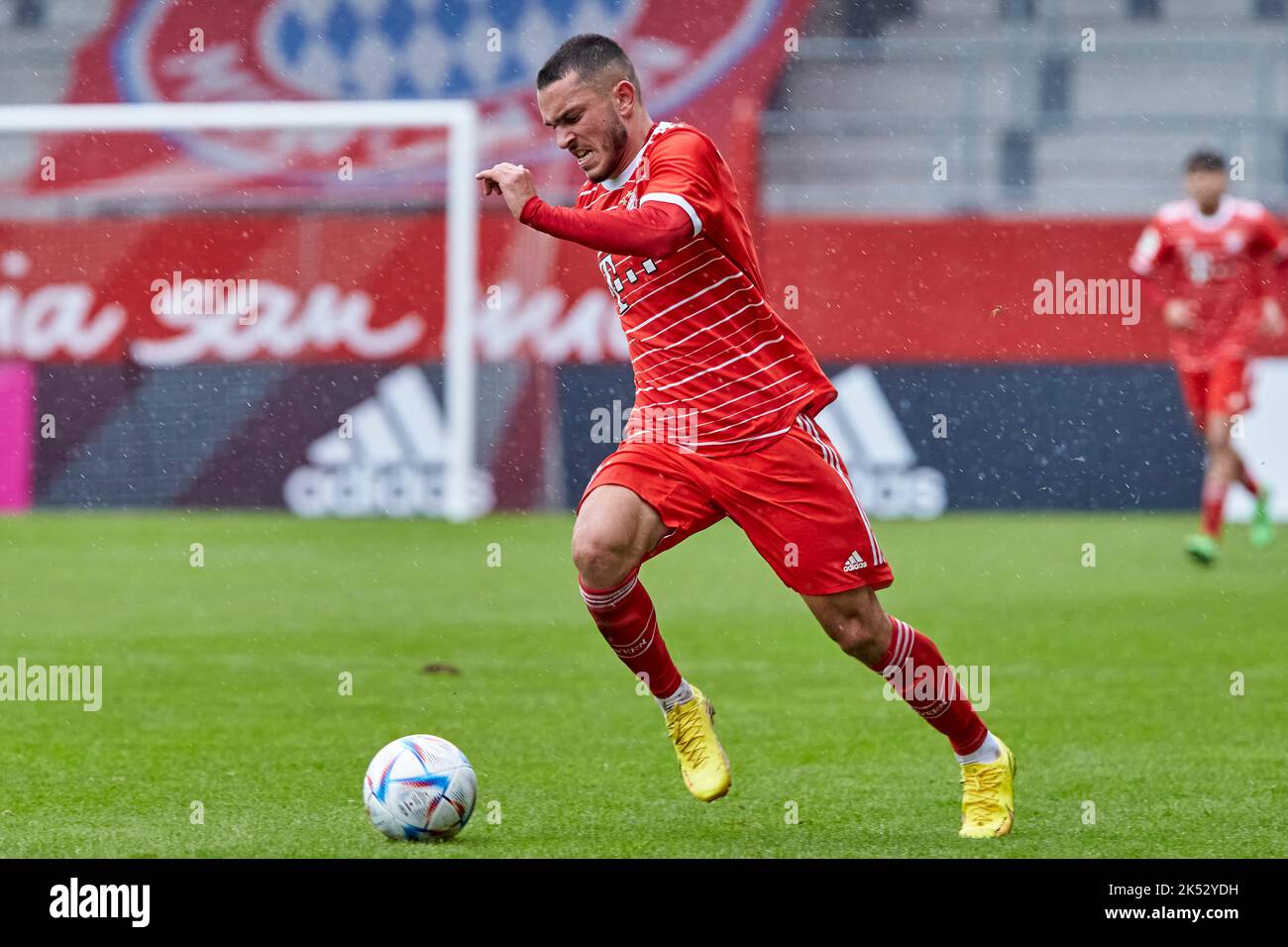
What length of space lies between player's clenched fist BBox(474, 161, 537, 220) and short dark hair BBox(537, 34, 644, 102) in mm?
355

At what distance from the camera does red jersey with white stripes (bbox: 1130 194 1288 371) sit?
11930 millimetres

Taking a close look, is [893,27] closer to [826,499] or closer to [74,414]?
[74,414]

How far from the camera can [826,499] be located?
4793 mm

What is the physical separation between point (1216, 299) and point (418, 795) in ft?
29.7

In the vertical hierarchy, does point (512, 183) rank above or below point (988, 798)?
above

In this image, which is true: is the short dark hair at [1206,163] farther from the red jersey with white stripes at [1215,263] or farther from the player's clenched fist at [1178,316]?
the player's clenched fist at [1178,316]

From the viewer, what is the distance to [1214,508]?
37.5 ft

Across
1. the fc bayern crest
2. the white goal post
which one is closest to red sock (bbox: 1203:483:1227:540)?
the white goal post

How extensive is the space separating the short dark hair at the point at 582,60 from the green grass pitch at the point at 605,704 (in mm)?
1812

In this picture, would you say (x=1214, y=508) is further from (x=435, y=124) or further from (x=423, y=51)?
(x=423, y=51)

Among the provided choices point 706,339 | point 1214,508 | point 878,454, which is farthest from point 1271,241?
point 706,339

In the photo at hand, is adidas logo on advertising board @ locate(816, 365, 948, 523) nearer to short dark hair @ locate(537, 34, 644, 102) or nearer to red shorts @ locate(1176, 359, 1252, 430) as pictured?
red shorts @ locate(1176, 359, 1252, 430)

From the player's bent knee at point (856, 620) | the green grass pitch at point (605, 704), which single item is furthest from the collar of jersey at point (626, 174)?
the green grass pitch at point (605, 704)

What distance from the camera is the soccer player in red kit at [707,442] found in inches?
186
